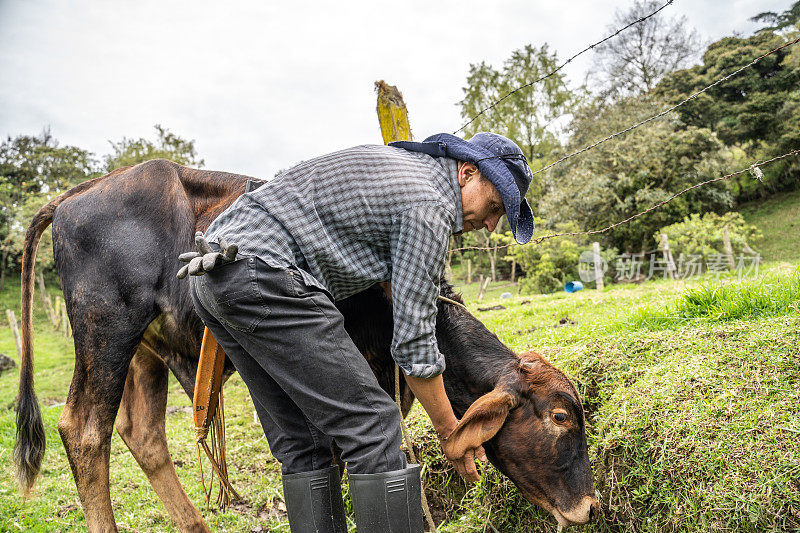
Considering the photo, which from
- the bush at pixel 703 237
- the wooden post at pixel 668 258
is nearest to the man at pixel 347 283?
the wooden post at pixel 668 258

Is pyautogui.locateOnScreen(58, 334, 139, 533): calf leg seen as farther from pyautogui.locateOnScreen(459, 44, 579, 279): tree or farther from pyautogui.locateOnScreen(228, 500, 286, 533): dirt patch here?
pyautogui.locateOnScreen(459, 44, 579, 279): tree

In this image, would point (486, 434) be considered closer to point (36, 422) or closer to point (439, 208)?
point (439, 208)

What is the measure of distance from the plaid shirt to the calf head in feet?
2.85

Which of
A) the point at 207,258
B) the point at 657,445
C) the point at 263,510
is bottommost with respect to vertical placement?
the point at 263,510

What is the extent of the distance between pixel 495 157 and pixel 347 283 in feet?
2.70

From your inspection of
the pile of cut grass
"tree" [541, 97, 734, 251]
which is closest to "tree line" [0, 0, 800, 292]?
"tree" [541, 97, 734, 251]

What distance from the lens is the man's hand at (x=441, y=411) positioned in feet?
7.20

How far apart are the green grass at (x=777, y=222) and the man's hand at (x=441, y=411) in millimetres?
20109

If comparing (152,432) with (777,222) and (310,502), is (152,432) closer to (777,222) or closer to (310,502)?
(310,502)

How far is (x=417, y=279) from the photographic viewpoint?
200 centimetres

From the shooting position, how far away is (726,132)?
26.3m

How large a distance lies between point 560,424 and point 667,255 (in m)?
16.6

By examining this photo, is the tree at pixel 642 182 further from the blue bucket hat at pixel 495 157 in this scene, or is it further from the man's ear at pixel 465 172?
the man's ear at pixel 465 172

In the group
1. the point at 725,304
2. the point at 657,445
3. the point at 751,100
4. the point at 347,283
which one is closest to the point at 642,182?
the point at 751,100
